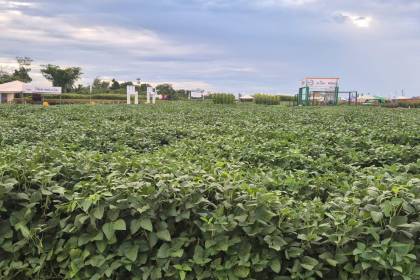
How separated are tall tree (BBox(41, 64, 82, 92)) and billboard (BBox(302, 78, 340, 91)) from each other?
51.5 metres

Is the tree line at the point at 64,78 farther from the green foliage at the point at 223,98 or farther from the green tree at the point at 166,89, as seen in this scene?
the green foliage at the point at 223,98

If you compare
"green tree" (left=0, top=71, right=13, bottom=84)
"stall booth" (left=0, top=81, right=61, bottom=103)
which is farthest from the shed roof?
"green tree" (left=0, top=71, right=13, bottom=84)

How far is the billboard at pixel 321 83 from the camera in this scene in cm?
4294

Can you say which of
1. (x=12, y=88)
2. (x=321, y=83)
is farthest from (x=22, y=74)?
(x=321, y=83)

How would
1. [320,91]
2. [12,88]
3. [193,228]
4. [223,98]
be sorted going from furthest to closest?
[12,88], [320,91], [223,98], [193,228]

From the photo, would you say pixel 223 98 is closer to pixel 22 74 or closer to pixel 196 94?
pixel 196 94

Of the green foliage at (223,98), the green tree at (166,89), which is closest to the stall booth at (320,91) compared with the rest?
the green foliage at (223,98)

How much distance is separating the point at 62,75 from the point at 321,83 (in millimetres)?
53159

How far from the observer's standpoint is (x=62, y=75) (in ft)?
269

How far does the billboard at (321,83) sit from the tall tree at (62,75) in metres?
51.5

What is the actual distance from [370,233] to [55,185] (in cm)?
184

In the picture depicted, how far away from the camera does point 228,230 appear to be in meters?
2.39

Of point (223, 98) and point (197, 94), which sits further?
point (197, 94)

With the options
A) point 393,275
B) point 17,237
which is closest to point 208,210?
point 393,275
